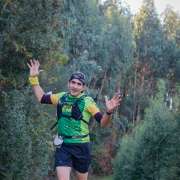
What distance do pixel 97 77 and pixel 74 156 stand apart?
33181 millimetres

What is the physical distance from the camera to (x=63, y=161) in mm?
6438

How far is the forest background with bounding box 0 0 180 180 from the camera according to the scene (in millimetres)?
13523

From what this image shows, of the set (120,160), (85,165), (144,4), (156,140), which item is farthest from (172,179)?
(144,4)

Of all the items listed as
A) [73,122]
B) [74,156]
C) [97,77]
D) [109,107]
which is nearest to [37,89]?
[73,122]

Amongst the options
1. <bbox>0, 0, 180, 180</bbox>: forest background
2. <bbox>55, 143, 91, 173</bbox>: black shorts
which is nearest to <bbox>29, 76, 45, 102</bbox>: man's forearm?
<bbox>55, 143, 91, 173</bbox>: black shorts

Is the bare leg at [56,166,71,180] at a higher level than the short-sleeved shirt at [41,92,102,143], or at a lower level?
lower

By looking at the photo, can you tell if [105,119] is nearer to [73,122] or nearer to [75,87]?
[73,122]

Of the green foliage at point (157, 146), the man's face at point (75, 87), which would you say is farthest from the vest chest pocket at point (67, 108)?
the green foliage at point (157, 146)

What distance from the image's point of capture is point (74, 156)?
657 centimetres

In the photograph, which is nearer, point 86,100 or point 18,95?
point 86,100

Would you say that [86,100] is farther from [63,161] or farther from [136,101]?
[136,101]

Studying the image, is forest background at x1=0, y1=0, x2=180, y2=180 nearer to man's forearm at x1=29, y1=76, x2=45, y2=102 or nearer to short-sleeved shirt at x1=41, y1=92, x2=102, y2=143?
man's forearm at x1=29, y1=76, x2=45, y2=102

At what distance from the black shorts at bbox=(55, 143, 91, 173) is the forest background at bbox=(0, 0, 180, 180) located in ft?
21.3

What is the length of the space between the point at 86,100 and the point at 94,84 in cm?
3316
